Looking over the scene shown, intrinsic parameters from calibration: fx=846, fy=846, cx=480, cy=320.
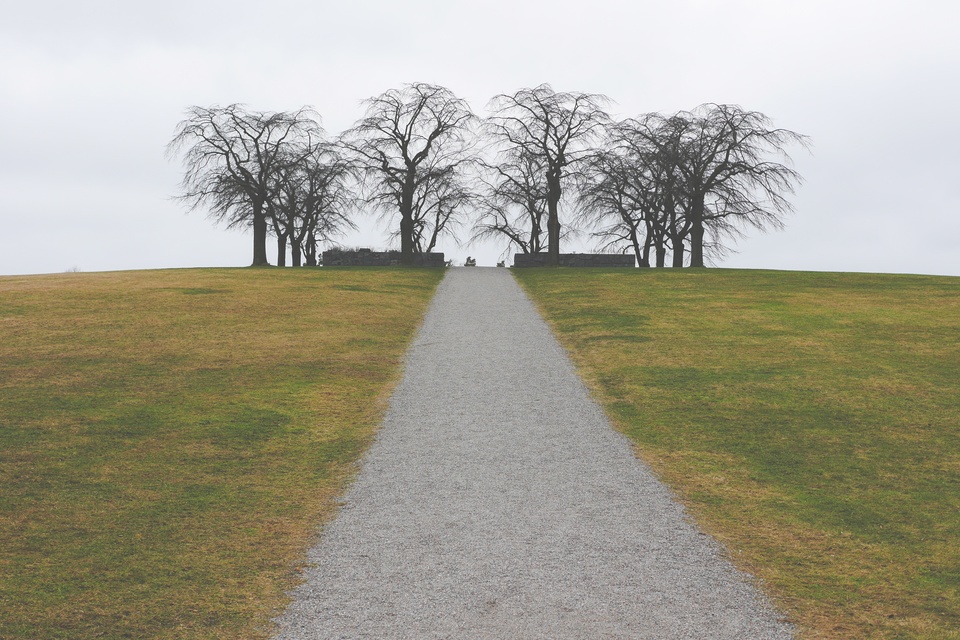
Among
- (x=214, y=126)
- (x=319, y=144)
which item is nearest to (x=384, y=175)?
(x=319, y=144)

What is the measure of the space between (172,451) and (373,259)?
38892 mm

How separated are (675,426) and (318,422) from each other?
18.9 feet

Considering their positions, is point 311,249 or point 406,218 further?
point 311,249

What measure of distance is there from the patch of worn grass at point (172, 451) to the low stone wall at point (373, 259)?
933 inches

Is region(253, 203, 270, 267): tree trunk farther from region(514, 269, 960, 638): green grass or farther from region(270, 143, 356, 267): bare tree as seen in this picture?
region(514, 269, 960, 638): green grass

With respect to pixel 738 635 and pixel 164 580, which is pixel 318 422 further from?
pixel 738 635

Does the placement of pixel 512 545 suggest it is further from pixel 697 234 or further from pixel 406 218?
pixel 697 234

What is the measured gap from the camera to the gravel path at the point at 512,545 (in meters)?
6.77

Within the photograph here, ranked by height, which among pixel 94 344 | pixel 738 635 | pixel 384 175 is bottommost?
pixel 738 635

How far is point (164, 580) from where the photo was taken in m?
7.80

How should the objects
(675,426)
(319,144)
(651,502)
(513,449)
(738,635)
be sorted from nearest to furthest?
1. (738,635)
2. (651,502)
3. (513,449)
4. (675,426)
5. (319,144)

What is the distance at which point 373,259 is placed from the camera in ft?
166

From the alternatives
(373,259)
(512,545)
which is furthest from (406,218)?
(512,545)

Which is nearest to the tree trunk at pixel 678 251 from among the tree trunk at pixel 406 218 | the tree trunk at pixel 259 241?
the tree trunk at pixel 406 218
